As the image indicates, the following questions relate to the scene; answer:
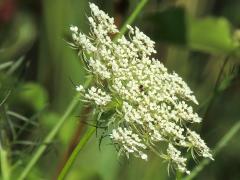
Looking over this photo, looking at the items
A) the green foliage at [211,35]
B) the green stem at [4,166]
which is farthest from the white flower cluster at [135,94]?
the green foliage at [211,35]

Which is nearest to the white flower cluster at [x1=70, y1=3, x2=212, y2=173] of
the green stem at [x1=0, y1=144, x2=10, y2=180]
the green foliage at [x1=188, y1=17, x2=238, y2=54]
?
the green stem at [x1=0, y1=144, x2=10, y2=180]

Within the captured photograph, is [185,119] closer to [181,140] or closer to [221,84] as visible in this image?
[181,140]

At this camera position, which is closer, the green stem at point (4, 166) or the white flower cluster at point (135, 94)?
the white flower cluster at point (135, 94)

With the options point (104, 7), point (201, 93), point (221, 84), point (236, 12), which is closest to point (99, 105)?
point (221, 84)

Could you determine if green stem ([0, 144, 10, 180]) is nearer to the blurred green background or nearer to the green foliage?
the blurred green background

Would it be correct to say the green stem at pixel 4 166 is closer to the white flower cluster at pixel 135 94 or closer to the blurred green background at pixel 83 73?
the blurred green background at pixel 83 73
